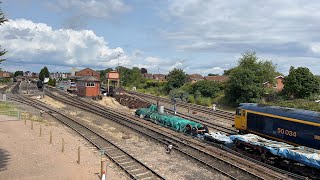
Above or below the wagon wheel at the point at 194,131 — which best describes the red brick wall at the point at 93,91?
above

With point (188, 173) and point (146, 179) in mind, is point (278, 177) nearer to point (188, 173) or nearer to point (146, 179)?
point (188, 173)

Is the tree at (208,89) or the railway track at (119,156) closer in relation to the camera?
the railway track at (119,156)

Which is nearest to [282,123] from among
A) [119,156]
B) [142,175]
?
[142,175]

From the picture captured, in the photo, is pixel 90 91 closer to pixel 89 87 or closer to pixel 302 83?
pixel 89 87

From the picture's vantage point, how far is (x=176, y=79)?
79.7 meters

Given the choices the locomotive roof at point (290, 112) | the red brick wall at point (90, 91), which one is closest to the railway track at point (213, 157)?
the locomotive roof at point (290, 112)

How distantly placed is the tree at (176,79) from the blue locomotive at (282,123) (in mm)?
53045

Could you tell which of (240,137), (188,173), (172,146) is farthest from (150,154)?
(240,137)

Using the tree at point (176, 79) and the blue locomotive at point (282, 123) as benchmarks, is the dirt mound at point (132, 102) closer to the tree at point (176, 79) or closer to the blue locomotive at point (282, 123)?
the tree at point (176, 79)

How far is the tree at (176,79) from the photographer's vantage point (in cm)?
7938

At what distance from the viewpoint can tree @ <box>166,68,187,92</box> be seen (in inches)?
3125

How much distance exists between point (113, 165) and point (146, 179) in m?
3.17

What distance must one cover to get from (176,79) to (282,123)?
58.4m

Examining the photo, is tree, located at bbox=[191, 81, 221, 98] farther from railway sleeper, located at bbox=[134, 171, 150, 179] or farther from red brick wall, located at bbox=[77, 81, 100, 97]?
railway sleeper, located at bbox=[134, 171, 150, 179]
